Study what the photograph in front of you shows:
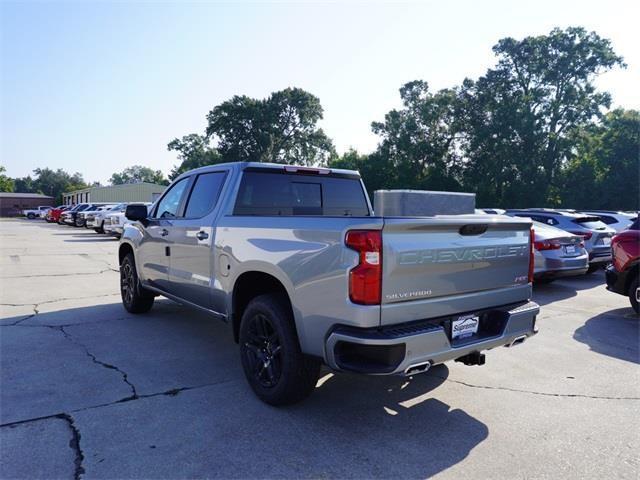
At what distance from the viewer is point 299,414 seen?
3.64 metres

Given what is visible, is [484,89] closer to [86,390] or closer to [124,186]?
[86,390]

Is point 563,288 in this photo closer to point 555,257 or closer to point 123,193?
point 555,257

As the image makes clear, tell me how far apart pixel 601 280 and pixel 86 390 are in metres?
10.7

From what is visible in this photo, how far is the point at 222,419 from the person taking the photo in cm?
353

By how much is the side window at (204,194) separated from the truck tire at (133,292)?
184 centimetres

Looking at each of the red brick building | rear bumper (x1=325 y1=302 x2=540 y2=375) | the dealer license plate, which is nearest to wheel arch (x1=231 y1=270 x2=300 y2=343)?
rear bumper (x1=325 y1=302 x2=540 y2=375)

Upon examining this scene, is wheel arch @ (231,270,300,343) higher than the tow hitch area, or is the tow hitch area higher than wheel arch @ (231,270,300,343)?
wheel arch @ (231,270,300,343)

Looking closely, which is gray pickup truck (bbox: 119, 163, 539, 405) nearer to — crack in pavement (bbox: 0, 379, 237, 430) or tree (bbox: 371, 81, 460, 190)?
crack in pavement (bbox: 0, 379, 237, 430)

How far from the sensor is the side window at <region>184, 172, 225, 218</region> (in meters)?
4.91

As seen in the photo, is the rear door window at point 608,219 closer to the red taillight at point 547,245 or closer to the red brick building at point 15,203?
the red taillight at point 547,245

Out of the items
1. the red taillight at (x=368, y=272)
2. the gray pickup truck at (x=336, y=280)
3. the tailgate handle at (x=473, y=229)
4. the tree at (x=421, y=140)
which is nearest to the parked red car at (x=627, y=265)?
the gray pickup truck at (x=336, y=280)

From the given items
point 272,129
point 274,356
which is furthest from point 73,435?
point 272,129

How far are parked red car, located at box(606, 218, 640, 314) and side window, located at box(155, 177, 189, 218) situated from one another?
6.25 m

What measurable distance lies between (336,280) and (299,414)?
3.99ft
